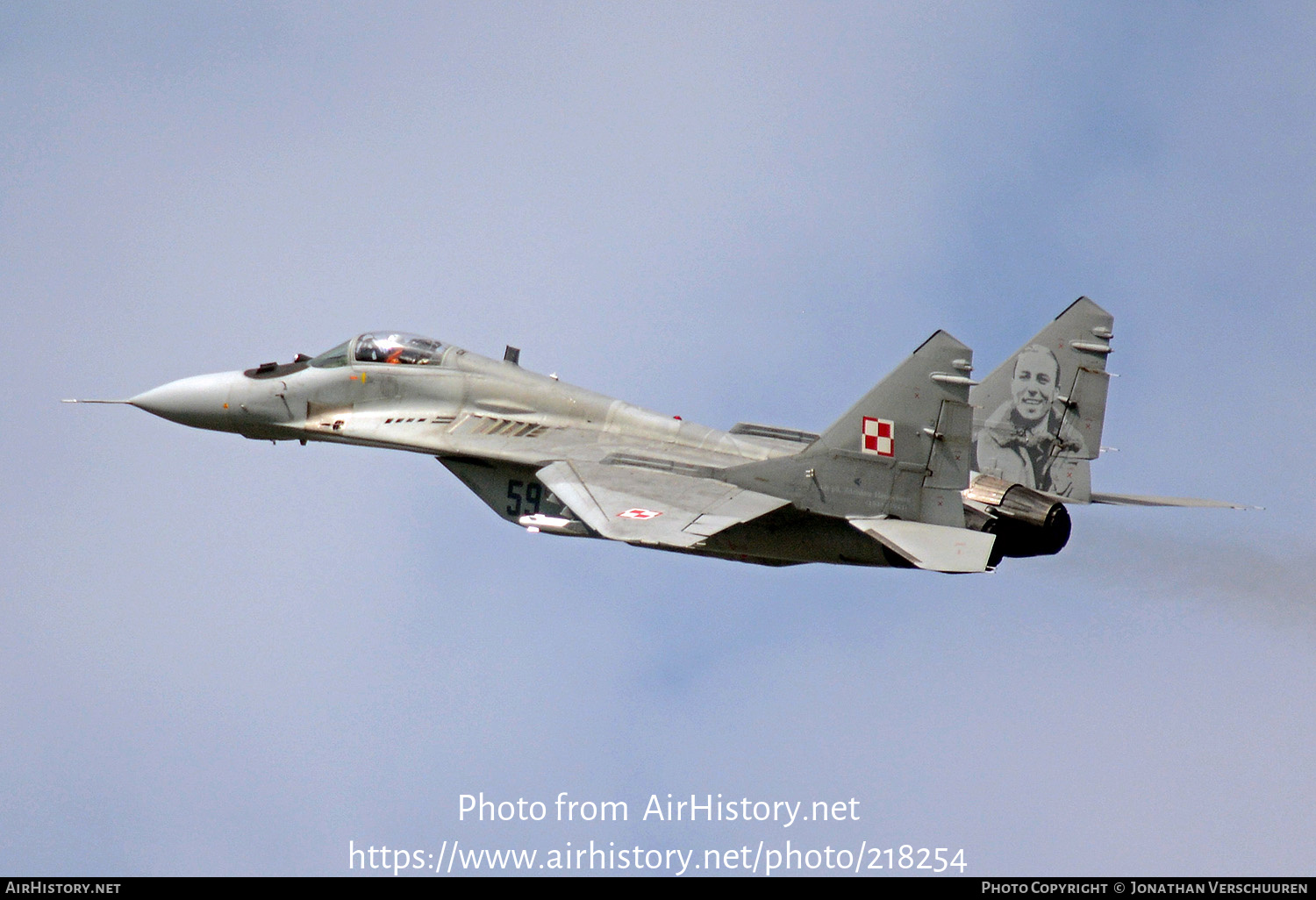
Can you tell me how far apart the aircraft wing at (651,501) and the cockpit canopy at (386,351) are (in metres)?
3.68

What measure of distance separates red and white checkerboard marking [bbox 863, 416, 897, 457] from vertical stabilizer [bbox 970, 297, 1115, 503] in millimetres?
4847

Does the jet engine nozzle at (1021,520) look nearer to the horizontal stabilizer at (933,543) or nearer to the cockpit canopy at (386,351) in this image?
the horizontal stabilizer at (933,543)

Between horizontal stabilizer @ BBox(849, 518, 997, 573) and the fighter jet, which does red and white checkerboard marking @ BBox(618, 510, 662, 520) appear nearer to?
the fighter jet

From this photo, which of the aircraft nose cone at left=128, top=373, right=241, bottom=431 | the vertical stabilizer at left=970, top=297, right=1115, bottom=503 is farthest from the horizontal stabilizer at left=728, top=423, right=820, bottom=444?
the aircraft nose cone at left=128, top=373, right=241, bottom=431

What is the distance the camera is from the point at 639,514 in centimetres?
2203

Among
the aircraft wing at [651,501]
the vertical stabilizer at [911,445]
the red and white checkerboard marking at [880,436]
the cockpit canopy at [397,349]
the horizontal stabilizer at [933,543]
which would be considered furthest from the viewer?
the cockpit canopy at [397,349]

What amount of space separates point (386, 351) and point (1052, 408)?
9.98 m

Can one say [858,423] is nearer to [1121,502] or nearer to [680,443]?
[680,443]

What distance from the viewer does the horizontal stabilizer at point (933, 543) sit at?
21359 millimetres

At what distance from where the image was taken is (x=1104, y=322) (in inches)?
1083

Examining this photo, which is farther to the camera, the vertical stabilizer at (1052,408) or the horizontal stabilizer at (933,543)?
the vertical stabilizer at (1052,408)

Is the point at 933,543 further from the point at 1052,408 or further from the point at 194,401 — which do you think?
the point at 194,401

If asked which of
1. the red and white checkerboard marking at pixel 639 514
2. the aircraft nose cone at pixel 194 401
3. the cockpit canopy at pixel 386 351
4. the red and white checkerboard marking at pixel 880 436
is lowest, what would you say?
the red and white checkerboard marking at pixel 639 514

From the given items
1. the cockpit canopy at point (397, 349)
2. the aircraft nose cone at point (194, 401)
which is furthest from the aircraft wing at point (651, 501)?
the aircraft nose cone at point (194, 401)
